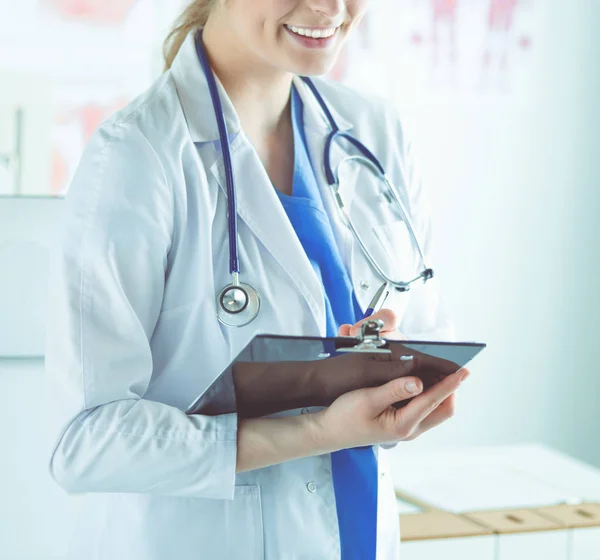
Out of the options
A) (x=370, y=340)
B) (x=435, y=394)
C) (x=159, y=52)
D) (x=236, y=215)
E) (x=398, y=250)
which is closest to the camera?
(x=370, y=340)

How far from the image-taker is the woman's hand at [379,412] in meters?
0.90

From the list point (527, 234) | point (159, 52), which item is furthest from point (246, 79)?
point (527, 234)

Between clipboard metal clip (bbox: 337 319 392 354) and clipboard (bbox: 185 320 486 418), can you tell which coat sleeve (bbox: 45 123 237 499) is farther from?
clipboard metal clip (bbox: 337 319 392 354)

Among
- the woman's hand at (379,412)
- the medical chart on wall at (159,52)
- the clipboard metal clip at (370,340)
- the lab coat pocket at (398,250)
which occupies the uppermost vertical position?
the medical chart on wall at (159,52)

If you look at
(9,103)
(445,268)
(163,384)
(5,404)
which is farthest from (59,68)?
(163,384)

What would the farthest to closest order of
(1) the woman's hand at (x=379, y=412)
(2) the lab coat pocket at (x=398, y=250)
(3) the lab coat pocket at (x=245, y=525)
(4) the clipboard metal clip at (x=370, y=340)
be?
(2) the lab coat pocket at (x=398, y=250) < (3) the lab coat pocket at (x=245, y=525) < (1) the woman's hand at (x=379, y=412) < (4) the clipboard metal clip at (x=370, y=340)

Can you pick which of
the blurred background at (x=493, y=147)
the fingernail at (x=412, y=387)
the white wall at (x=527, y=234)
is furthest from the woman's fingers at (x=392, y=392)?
the white wall at (x=527, y=234)

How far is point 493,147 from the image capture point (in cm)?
287

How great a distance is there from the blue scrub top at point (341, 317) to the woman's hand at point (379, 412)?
13 cm

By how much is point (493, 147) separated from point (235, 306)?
2.08 metres

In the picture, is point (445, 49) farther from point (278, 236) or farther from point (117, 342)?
point (117, 342)

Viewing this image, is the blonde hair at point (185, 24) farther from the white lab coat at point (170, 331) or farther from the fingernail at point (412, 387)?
the fingernail at point (412, 387)

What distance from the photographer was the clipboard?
80 centimetres

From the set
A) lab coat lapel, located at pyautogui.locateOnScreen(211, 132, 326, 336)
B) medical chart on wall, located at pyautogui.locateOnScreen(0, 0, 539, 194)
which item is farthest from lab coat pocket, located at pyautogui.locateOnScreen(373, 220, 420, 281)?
medical chart on wall, located at pyautogui.locateOnScreen(0, 0, 539, 194)
